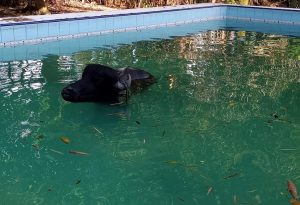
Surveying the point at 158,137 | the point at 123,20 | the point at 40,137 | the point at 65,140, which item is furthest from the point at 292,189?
the point at 123,20

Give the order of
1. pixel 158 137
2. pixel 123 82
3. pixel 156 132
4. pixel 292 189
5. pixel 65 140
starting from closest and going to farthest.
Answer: pixel 292 189 → pixel 65 140 → pixel 158 137 → pixel 156 132 → pixel 123 82

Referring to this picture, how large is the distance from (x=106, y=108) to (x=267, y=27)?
9.18 metres

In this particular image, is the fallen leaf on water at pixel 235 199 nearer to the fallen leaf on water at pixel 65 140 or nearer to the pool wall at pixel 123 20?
the fallen leaf on water at pixel 65 140

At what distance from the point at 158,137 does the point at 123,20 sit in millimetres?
7437

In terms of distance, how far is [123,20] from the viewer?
12.3 meters

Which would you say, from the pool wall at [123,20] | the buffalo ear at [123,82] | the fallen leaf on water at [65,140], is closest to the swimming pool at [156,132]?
the fallen leaf on water at [65,140]

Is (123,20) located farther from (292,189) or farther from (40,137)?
(292,189)

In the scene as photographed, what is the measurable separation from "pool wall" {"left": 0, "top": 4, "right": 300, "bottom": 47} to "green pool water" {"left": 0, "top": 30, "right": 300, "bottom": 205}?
1421 mm

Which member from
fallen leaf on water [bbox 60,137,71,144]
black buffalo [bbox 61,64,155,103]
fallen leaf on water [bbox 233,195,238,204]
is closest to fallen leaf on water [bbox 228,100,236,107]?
black buffalo [bbox 61,64,155,103]

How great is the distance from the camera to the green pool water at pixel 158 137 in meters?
4.21

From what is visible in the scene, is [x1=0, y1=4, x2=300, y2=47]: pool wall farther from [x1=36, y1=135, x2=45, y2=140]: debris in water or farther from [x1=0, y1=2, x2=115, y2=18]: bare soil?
[x1=36, y1=135, x2=45, y2=140]: debris in water

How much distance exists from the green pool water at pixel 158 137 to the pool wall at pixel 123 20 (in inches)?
55.9

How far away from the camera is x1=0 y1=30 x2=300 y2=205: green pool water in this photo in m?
4.21

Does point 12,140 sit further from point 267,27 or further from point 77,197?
point 267,27
